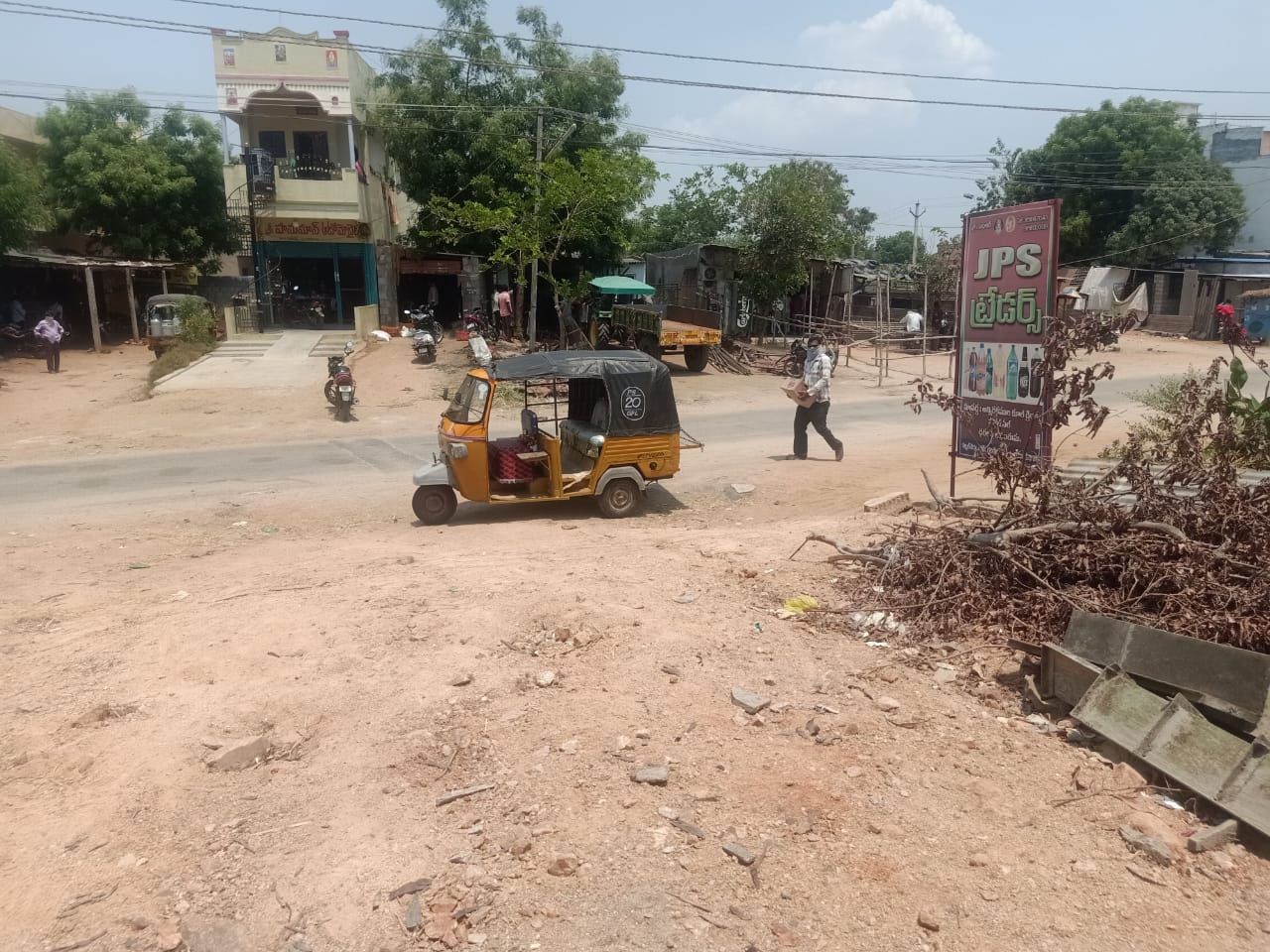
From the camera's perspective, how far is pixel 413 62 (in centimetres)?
2552

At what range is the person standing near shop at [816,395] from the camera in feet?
37.7

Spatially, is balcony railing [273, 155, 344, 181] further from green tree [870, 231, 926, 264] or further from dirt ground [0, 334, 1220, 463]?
green tree [870, 231, 926, 264]

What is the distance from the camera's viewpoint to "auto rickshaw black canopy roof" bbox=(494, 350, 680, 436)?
8756 millimetres

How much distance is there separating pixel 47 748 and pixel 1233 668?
5228 millimetres

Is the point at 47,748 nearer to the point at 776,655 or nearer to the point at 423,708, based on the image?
the point at 423,708

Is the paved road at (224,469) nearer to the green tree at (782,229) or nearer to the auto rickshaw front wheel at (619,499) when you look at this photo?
the auto rickshaw front wheel at (619,499)

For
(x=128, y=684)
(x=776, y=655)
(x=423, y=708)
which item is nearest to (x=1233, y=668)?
(x=776, y=655)

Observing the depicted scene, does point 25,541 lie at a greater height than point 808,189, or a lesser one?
lesser

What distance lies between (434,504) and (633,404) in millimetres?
2339

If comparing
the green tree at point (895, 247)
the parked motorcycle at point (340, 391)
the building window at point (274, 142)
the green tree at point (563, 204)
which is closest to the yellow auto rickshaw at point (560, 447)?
the parked motorcycle at point (340, 391)

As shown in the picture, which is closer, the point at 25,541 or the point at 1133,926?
the point at 1133,926

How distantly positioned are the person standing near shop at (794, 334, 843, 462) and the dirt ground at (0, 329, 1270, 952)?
556cm

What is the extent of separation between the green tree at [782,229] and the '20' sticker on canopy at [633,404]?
18.7 metres

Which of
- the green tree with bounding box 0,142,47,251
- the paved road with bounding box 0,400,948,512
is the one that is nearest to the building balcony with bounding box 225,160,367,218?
the green tree with bounding box 0,142,47,251
